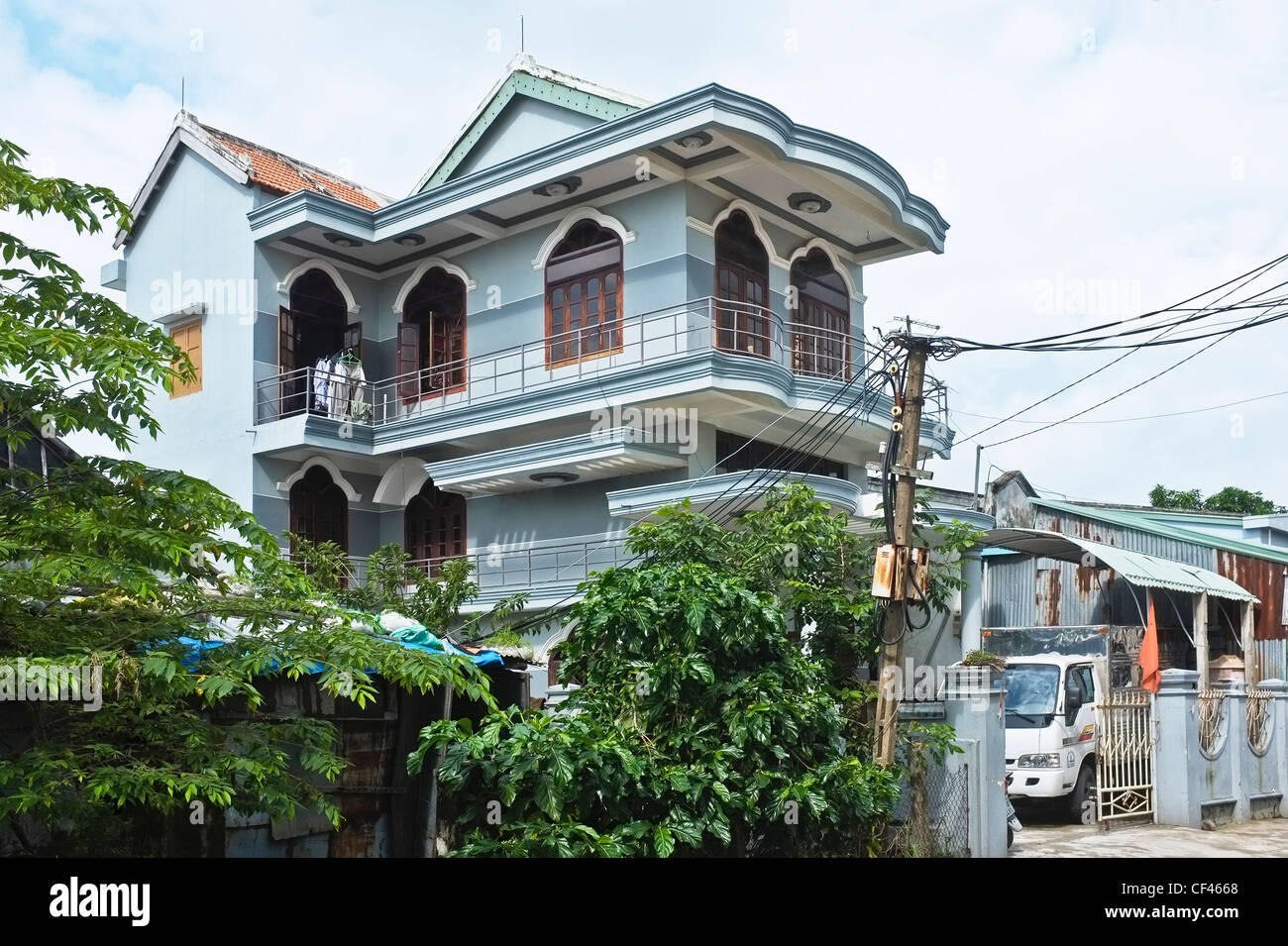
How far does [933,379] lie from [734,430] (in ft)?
10.6

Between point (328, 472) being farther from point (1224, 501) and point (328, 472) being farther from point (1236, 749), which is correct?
point (1224, 501)

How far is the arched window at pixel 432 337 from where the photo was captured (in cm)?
2241

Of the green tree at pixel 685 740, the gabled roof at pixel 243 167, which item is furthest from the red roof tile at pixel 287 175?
the green tree at pixel 685 740

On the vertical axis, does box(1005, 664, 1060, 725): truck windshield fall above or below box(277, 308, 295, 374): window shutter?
below

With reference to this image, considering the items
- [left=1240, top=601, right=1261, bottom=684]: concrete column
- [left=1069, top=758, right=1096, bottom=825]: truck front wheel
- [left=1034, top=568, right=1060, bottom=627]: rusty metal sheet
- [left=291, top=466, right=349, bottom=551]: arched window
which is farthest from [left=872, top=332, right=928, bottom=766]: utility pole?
[left=291, top=466, right=349, bottom=551]: arched window

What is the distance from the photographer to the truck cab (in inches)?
565

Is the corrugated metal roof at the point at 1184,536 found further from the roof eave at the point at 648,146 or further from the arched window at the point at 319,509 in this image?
the arched window at the point at 319,509

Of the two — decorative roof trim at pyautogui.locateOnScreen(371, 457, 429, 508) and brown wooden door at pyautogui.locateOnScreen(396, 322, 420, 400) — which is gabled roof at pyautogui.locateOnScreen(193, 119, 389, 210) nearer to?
brown wooden door at pyautogui.locateOnScreen(396, 322, 420, 400)

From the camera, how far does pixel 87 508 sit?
7.72 metres

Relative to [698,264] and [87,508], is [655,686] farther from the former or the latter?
[698,264]

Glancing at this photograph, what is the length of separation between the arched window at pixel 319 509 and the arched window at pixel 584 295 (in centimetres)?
501

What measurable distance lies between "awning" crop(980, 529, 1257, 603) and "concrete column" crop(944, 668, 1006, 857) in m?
5.35
